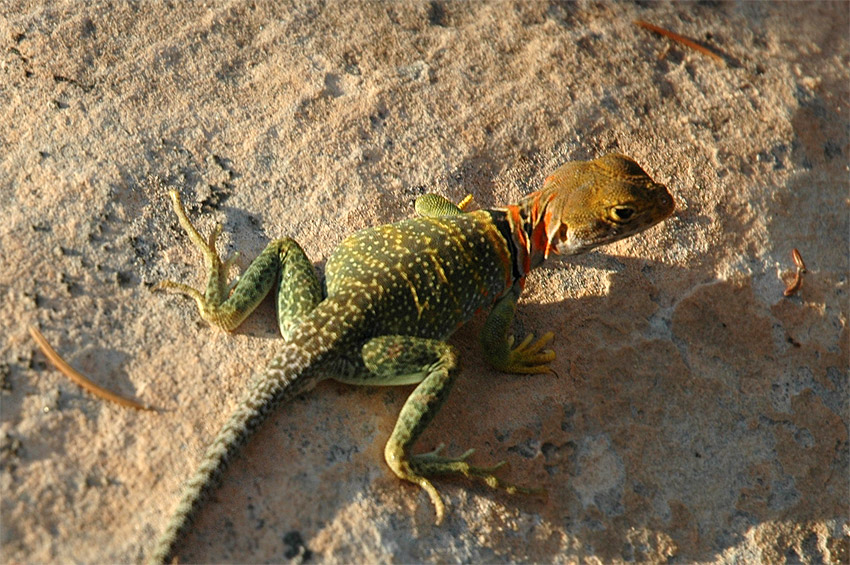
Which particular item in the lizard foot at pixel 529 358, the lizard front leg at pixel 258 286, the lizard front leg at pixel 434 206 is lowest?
the lizard foot at pixel 529 358

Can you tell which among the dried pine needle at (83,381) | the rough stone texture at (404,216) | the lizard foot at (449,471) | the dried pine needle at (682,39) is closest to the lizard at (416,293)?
the lizard foot at (449,471)

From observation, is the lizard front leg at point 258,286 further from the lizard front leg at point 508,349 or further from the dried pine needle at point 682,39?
the dried pine needle at point 682,39

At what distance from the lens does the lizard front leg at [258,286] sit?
11.9 feet

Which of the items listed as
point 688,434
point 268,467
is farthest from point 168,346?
point 688,434

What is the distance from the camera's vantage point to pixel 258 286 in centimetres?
372

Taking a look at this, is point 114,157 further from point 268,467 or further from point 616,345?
point 616,345

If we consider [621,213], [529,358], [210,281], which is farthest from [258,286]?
[621,213]

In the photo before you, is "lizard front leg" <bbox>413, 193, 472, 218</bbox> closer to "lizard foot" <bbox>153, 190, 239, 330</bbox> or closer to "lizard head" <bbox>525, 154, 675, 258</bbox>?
"lizard head" <bbox>525, 154, 675, 258</bbox>

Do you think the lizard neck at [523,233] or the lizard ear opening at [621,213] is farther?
the lizard neck at [523,233]

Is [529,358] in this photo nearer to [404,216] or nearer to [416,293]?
[416,293]

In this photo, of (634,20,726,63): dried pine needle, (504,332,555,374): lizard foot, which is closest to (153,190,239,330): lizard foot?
(504,332,555,374): lizard foot

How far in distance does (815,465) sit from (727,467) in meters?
0.52

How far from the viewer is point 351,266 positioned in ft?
12.5

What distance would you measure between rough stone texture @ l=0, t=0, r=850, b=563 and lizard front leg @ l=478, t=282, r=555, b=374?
0.08 meters
